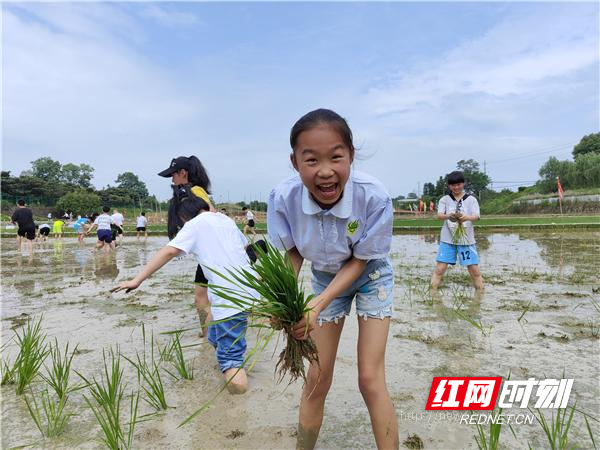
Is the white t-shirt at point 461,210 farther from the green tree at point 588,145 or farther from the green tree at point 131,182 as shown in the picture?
the green tree at point 131,182

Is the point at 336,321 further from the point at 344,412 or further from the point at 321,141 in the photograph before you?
the point at 321,141

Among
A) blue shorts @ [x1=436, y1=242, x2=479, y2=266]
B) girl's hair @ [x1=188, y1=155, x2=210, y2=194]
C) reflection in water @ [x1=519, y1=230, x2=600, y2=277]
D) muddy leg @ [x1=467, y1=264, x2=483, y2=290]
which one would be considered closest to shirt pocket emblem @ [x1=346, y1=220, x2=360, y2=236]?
girl's hair @ [x1=188, y1=155, x2=210, y2=194]

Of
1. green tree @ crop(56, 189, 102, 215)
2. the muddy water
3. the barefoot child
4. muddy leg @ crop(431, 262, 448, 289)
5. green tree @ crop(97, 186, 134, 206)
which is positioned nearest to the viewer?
the muddy water

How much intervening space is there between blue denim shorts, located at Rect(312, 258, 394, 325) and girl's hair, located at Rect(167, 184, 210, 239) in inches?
56.4

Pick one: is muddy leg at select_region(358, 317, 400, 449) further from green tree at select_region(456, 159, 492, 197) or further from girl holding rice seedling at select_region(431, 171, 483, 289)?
green tree at select_region(456, 159, 492, 197)

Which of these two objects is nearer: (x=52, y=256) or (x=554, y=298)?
(x=554, y=298)

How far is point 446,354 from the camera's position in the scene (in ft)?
10.8

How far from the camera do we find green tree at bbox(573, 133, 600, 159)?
5678 centimetres

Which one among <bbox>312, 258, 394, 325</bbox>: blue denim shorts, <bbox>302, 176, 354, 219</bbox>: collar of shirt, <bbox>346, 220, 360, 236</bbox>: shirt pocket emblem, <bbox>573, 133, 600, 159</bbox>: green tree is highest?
<bbox>573, 133, 600, 159</bbox>: green tree

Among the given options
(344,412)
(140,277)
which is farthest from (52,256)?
(344,412)

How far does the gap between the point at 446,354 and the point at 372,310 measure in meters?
1.63

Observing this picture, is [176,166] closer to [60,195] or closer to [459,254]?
[459,254]

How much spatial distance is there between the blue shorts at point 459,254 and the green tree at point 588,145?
62447 millimetres

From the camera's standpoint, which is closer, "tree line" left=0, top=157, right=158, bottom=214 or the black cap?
the black cap
